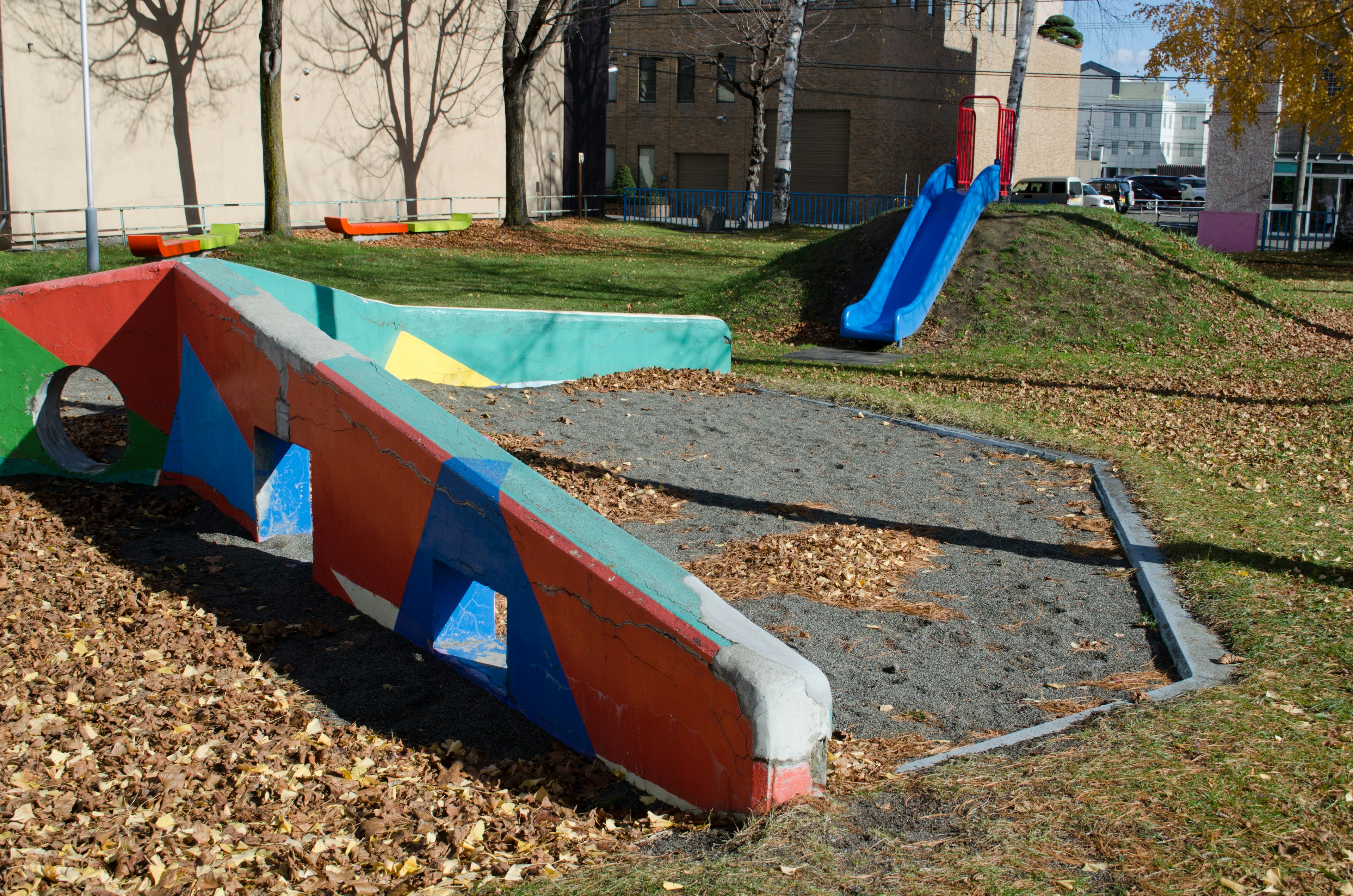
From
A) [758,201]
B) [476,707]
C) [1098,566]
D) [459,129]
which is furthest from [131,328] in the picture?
[758,201]

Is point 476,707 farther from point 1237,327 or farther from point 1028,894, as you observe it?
point 1237,327

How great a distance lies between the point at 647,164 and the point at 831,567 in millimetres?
45954

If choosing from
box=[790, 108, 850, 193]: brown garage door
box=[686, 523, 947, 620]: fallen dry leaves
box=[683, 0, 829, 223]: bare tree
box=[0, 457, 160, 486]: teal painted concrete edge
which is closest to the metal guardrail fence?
box=[683, 0, 829, 223]: bare tree

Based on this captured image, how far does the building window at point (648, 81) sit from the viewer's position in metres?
48.9

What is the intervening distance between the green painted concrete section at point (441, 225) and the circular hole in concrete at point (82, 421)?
14.5m

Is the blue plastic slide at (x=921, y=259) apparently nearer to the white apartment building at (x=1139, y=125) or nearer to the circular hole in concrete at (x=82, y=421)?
the circular hole in concrete at (x=82, y=421)

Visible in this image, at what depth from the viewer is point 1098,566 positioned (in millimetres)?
6723

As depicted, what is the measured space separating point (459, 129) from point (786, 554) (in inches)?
1066

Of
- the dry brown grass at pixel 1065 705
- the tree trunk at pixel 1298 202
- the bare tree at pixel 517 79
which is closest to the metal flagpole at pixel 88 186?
the bare tree at pixel 517 79

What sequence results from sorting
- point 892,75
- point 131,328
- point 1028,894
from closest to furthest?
1. point 1028,894
2. point 131,328
3. point 892,75

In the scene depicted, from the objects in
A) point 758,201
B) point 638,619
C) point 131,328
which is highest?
point 758,201

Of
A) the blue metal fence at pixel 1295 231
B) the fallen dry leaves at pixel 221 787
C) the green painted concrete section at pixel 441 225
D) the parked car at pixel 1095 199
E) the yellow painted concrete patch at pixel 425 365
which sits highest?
the parked car at pixel 1095 199

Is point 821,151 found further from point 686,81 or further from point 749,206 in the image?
point 749,206

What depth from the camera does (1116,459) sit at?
369 inches
